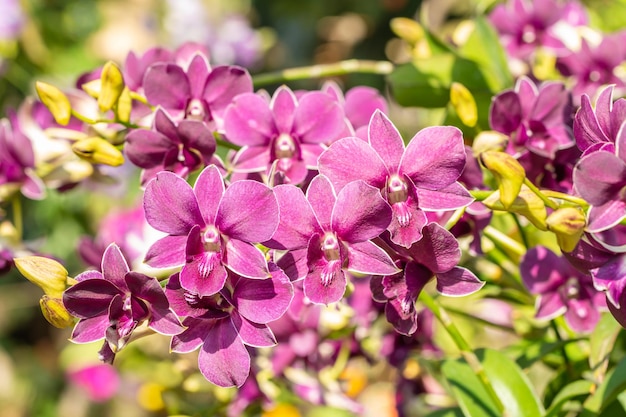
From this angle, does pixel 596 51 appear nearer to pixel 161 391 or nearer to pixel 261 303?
pixel 261 303

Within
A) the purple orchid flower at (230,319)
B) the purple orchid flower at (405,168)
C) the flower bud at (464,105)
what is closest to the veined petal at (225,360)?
the purple orchid flower at (230,319)

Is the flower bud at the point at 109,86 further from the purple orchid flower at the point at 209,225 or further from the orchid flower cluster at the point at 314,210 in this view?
the purple orchid flower at the point at 209,225

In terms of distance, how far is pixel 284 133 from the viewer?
476mm

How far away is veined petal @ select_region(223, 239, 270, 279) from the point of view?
37 cm

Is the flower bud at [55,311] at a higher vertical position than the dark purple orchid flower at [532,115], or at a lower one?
lower

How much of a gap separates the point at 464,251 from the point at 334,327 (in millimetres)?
159

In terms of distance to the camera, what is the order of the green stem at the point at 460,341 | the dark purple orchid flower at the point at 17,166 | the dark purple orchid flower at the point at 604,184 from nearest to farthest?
1. the dark purple orchid flower at the point at 604,184
2. the green stem at the point at 460,341
3. the dark purple orchid flower at the point at 17,166

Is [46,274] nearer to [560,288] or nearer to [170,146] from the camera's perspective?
[170,146]

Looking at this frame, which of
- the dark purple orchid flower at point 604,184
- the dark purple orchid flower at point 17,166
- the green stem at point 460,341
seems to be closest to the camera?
the dark purple orchid flower at point 604,184

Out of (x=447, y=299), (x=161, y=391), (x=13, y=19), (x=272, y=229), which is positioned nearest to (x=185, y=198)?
(x=272, y=229)

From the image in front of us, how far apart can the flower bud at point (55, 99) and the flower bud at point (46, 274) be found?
0.12m

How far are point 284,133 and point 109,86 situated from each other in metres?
0.12

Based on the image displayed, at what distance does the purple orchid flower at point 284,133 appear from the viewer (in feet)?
1.49

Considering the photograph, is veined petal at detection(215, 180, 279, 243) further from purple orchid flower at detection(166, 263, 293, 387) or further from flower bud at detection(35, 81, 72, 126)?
flower bud at detection(35, 81, 72, 126)
